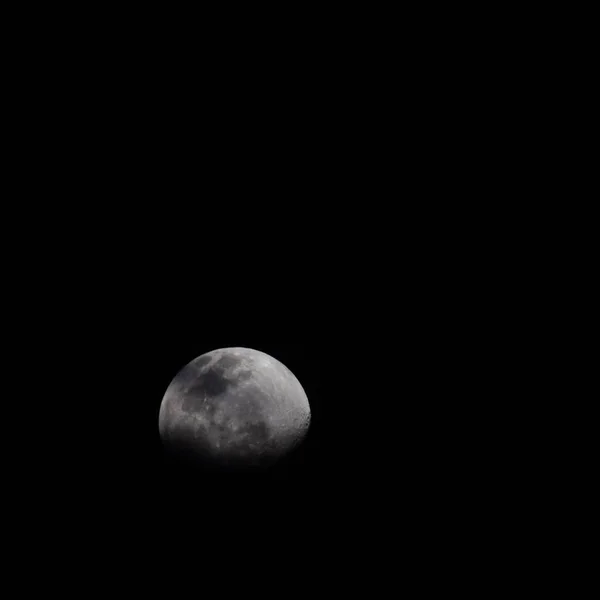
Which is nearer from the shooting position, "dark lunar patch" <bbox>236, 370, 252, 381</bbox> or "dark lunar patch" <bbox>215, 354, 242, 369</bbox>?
"dark lunar patch" <bbox>236, 370, 252, 381</bbox>

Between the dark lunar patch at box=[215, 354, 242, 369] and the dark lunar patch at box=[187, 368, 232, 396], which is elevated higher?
the dark lunar patch at box=[215, 354, 242, 369]

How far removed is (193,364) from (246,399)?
815 mm

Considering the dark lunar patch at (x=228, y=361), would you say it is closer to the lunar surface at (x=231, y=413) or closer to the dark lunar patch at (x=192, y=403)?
the lunar surface at (x=231, y=413)

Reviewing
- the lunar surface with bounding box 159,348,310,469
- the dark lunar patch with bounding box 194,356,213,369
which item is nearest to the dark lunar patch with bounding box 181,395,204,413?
the lunar surface with bounding box 159,348,310,469

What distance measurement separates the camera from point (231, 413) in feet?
20.3

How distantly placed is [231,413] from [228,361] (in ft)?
2.08

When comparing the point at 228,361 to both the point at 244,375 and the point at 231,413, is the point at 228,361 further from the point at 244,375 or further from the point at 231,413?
the point at 231,413

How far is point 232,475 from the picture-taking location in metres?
6.21

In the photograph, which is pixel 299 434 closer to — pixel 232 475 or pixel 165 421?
pixel 232 475

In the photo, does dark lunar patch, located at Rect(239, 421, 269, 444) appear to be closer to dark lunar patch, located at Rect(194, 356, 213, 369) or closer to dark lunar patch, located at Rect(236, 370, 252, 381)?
dark lunar patch, located at Rect(236, 370, 252, 381)

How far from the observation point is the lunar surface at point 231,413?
6156 mm

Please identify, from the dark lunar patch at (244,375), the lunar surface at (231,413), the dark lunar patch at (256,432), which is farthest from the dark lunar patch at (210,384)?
the dark lunar patch at (256,432)

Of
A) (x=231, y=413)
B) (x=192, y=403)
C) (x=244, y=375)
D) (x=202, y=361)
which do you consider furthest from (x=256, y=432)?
(x=202, y=361)

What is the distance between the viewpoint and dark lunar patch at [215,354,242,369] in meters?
6.54
